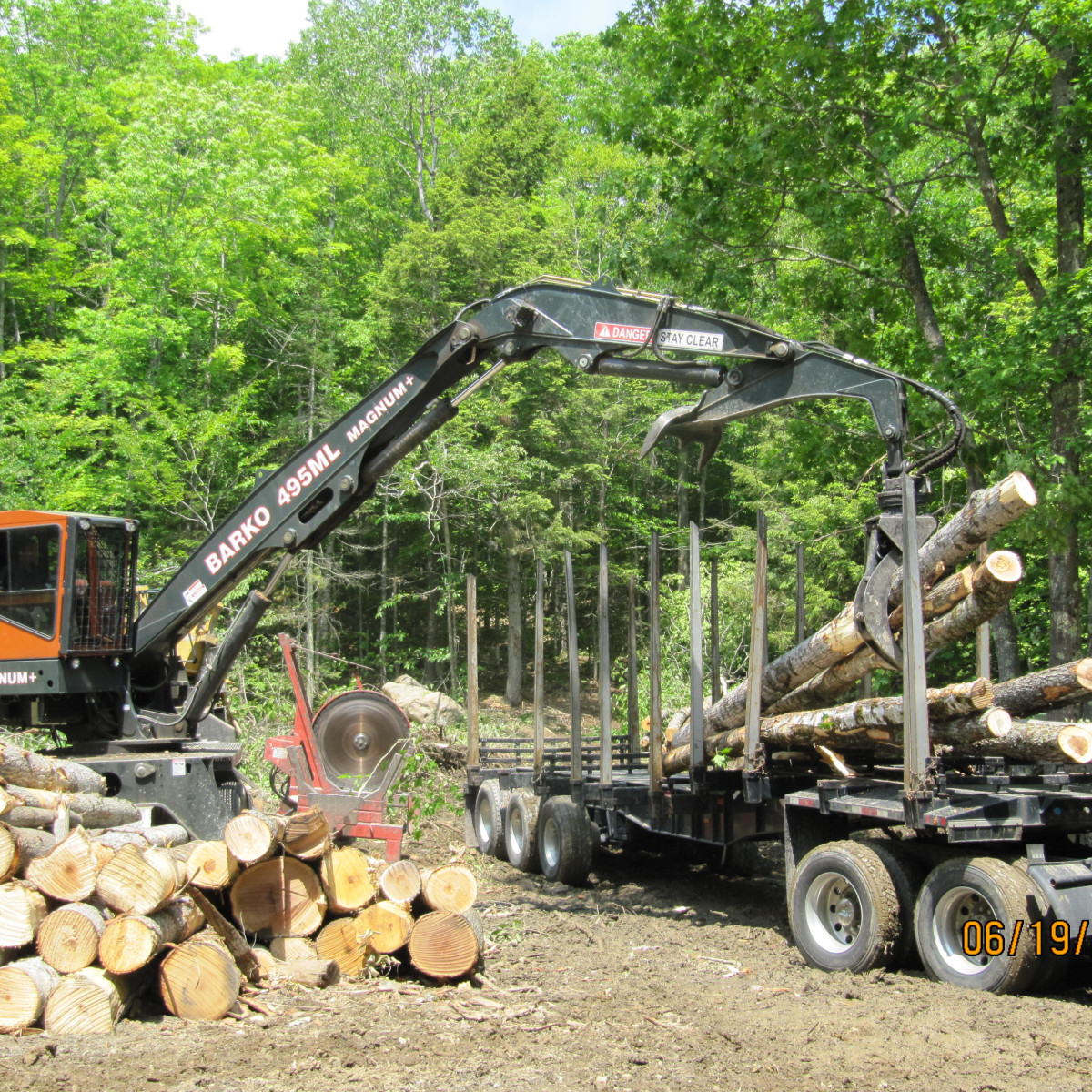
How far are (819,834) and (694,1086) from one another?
305 cm

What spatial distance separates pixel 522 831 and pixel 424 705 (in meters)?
10.9

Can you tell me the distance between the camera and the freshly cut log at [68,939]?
5625 millimetres

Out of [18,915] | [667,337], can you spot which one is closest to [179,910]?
[18,915]

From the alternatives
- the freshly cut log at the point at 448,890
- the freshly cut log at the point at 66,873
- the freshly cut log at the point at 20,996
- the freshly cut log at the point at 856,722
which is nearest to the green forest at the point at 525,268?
the freshly cut log at the point at 856,722

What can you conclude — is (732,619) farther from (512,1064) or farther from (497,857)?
(512,1064)

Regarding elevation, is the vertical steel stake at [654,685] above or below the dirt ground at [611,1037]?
above

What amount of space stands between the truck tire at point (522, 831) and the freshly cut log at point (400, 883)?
173 inches

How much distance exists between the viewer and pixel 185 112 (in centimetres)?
2416

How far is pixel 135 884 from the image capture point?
5.83 metres

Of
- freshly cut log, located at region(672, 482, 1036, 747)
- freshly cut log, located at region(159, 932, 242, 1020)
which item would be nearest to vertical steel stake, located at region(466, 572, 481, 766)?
freshly cut log, located at region(672, 482, 1036, 747)

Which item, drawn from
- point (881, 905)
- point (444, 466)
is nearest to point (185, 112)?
point (444, 466)

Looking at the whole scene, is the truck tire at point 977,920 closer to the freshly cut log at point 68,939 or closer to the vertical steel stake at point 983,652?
the vertical steel stake at point 983,652

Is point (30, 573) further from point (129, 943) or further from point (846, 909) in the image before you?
point (846, 909)
